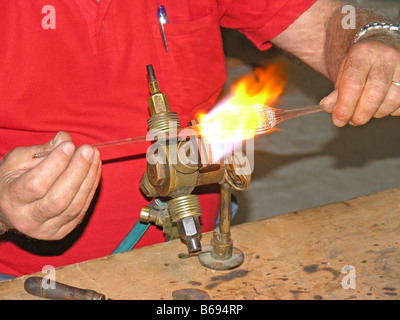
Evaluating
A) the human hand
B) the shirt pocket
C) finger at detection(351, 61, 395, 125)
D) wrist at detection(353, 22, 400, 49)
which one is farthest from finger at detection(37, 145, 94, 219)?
wrist at detection(353, 22, 400, 49)

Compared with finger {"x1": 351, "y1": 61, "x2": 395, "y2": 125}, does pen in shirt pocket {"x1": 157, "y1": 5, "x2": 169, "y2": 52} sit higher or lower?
higher

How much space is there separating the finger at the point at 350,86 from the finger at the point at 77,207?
0.47 meters

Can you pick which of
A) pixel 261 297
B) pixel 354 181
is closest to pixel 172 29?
pixel 261 297

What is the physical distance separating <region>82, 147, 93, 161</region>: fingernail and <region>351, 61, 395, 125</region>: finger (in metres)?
0.51

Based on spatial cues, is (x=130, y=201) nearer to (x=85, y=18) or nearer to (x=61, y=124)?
(x=61, y=124)

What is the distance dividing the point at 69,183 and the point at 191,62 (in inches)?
19.6

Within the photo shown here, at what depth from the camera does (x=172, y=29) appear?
1307 mm

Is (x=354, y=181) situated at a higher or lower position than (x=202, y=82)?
lower

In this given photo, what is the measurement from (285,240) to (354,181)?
1874 millimetres

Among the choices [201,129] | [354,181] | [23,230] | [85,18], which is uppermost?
[85,18]

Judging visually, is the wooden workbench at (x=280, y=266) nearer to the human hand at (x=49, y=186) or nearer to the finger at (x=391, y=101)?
the human hand at (x=49, y=186)

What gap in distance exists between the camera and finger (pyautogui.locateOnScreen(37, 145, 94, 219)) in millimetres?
959

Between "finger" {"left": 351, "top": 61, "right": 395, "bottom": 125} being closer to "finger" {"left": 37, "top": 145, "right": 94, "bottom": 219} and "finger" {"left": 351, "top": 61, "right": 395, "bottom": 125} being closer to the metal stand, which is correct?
the metal stand

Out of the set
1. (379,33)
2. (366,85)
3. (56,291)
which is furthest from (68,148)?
(379,33)
